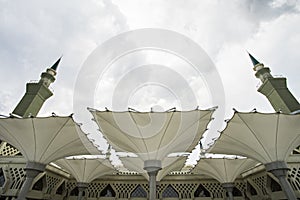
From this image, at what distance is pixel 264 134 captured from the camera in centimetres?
1209

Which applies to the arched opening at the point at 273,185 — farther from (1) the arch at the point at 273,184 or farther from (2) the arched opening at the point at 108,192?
(2) the arched opening at the point at 108,192

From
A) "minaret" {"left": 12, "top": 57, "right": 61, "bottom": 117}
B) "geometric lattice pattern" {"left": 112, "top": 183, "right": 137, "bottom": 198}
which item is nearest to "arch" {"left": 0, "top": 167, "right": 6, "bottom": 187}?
"minaret" {"left": 12, "top": 57, "right": 61, "bottom": 117}

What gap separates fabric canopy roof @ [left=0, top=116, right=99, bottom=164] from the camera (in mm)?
12220

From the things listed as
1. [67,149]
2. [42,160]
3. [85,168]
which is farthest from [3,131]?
[85,168]

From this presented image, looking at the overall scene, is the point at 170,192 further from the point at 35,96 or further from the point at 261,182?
the point at 35,96

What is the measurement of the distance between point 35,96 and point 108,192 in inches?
650

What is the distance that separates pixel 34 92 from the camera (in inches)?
1175

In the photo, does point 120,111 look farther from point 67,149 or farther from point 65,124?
point 67,149

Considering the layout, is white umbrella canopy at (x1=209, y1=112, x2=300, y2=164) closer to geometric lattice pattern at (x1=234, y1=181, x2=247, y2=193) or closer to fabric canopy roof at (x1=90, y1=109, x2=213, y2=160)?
fabric canopy roof at (x1=90, y1=109, x2=213, y2=160)

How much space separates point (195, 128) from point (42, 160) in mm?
9571

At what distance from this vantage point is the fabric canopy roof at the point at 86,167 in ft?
65.5

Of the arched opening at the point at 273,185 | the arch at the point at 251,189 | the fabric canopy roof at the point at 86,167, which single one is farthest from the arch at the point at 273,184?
the fabric canopy roof at the point at 86,167

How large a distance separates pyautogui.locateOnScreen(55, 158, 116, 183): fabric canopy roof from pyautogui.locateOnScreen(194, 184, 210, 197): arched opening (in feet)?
32.2

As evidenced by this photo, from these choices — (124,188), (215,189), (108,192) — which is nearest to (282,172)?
(215,189)
